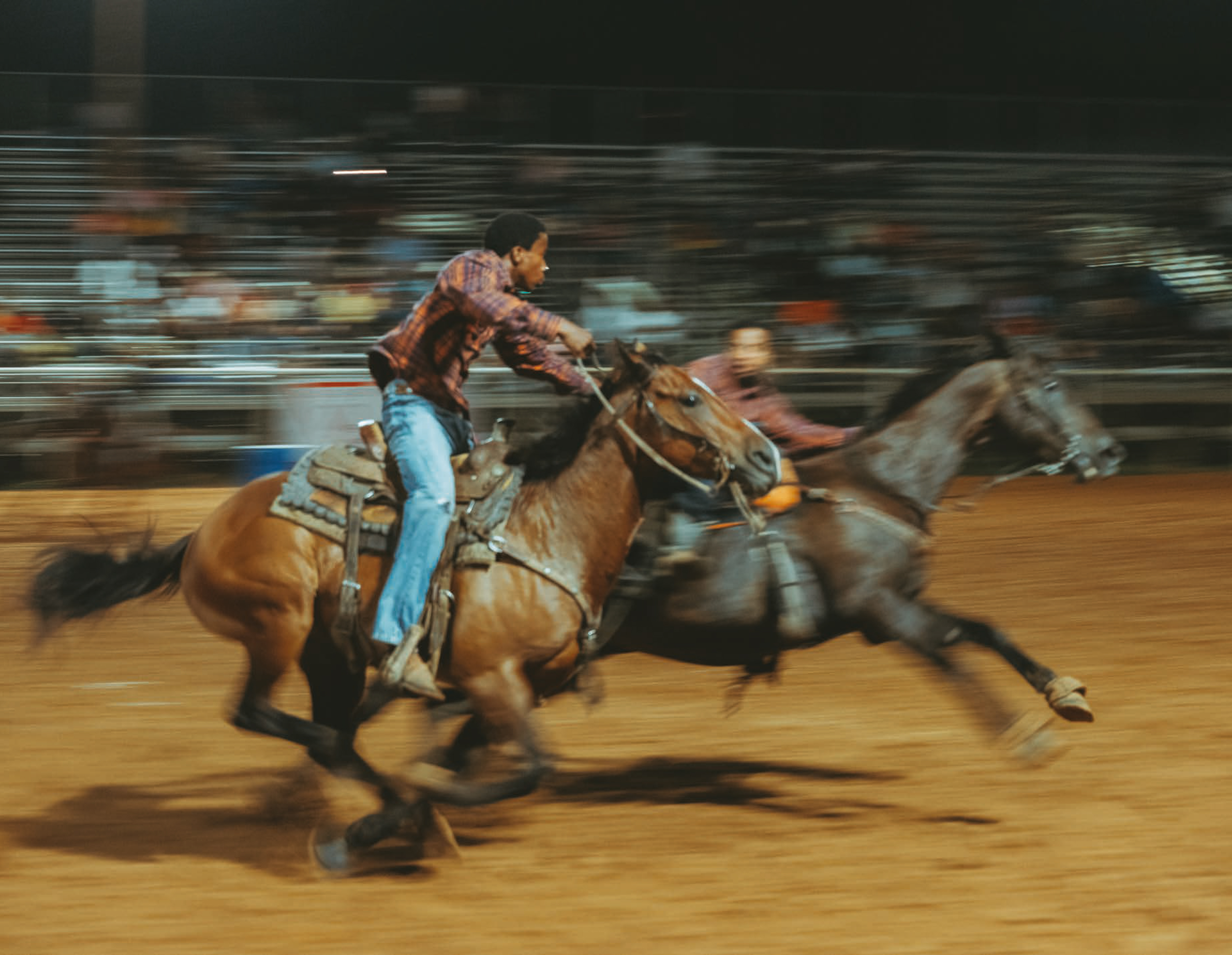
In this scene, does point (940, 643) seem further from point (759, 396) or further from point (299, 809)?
point (299, 809)

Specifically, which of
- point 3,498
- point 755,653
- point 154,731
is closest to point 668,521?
point 755,653

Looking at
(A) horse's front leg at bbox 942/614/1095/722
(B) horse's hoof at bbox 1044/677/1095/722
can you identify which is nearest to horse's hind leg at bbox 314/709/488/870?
(A) horse's front leg at bbox 942/614/1095/722

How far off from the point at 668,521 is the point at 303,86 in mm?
13463

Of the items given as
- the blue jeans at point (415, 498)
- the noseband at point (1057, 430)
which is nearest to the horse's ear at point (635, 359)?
the blue jeans at point (415, 498)

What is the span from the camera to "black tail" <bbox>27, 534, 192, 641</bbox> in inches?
193

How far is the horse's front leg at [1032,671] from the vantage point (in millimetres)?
5023

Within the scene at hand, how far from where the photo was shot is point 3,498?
1282cm

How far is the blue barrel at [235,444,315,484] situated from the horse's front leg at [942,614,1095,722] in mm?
7923

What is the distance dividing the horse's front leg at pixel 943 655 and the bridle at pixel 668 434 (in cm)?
94

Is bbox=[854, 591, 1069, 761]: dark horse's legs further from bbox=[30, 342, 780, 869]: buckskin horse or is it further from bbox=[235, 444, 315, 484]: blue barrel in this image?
bbox=[235, 444, 315, 484]: blue barrel

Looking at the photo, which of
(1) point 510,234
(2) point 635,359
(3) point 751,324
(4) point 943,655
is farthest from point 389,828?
(3) point 751,324

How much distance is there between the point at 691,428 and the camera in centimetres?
448

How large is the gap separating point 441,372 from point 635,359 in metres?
0.64

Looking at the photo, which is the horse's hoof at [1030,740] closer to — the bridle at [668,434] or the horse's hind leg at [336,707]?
the bridle at [668,434]
